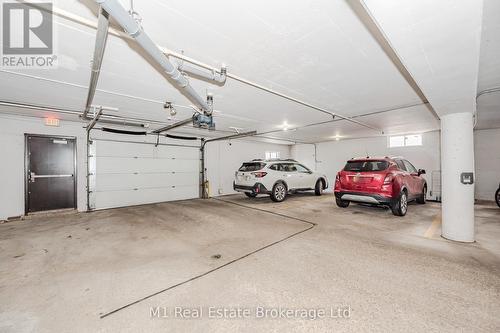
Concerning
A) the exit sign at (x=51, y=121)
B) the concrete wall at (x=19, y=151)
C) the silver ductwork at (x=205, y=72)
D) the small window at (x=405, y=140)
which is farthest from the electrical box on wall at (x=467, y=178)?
the exit sign at (x=51, y=121)

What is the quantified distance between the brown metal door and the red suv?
8.59 m

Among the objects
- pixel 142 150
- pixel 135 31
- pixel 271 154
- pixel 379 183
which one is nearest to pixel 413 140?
pixel 379 183

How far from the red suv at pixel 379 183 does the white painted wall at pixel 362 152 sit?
336cm

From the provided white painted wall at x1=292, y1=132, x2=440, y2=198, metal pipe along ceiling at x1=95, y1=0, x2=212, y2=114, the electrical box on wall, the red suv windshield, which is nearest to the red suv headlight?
the red suv windshield

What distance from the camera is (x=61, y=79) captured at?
3.46m

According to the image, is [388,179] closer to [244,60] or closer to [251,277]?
[251,277]

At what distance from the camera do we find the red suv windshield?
529 centimetres

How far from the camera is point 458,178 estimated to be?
3586 mm

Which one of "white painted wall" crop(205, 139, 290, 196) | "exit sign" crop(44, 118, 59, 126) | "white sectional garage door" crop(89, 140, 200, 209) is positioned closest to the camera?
"exit sign" crop(44, 118, 59, 126)

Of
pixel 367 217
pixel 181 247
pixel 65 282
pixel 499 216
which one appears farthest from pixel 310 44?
pixel 499 216

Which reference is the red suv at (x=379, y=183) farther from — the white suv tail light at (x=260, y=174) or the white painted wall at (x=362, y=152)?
the white painted wall at (x=362, y=152)

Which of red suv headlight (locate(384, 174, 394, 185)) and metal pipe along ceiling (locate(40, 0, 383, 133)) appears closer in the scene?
metal pipe along ceiling (locate(40, 0, 383, 133))

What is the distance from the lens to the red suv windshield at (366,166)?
17.3 ft

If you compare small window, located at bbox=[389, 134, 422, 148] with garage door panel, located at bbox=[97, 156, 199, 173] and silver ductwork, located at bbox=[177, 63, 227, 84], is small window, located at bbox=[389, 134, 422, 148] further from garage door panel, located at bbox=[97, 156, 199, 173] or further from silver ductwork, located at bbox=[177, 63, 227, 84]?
silver ductwork, located at bbox=[177, 63, 227, 84]
